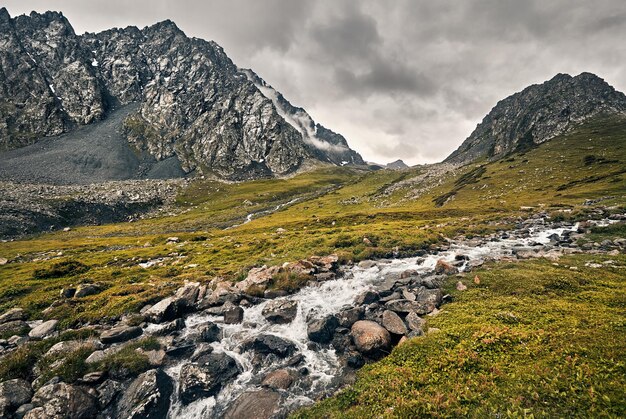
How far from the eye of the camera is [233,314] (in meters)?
25.9

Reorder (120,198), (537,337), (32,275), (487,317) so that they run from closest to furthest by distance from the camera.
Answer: (537,337), (487,317), (32,275), (120,198)

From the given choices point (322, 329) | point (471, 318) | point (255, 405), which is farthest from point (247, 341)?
point (471, 318)

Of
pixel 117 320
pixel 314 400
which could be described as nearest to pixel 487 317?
pixel 314 400

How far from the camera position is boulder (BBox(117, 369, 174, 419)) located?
15938 mm

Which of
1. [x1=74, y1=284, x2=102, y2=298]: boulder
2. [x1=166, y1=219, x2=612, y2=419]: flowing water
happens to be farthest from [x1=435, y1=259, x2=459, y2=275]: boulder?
[x1=74, y1=284, x2=102, y2=298]: boulder

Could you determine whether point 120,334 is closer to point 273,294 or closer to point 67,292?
point 273,294

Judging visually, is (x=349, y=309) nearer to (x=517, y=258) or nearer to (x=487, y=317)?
(x=487, y=317)

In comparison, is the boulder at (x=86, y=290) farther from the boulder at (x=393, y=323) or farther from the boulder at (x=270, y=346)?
the boulder at (x=393, y=323)

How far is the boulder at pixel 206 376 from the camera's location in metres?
17.4

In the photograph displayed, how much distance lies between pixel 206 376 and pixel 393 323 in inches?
521

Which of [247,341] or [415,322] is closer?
[415,322]

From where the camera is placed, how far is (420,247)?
142 ft

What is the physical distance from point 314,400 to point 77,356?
16.6 meters

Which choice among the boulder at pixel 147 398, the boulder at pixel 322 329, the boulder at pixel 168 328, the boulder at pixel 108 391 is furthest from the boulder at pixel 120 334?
the boulder at pixel 322 329
